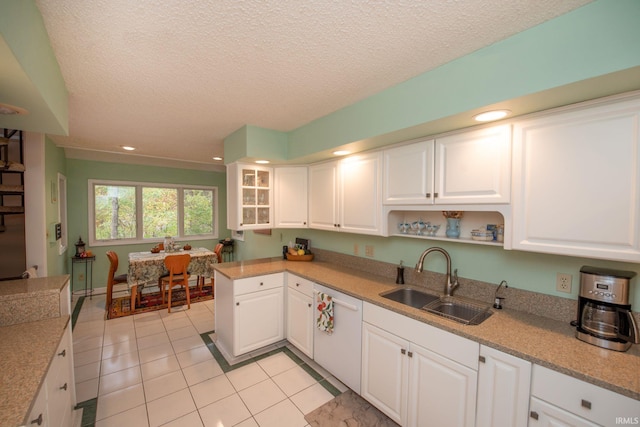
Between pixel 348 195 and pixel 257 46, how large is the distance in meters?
1.55

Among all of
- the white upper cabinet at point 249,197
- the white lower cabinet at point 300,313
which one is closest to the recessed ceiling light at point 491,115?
the white lower cabinet at point 300,313

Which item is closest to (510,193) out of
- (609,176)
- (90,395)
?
(609,176)

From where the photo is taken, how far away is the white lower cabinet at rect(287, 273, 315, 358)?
254cm

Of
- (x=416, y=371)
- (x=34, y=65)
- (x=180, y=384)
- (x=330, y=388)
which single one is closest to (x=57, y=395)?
(x=180, y=384)

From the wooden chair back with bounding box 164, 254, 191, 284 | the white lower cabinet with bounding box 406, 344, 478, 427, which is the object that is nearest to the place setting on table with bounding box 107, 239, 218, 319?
the wooden chair back with bounding box 164, 254, 191, 284

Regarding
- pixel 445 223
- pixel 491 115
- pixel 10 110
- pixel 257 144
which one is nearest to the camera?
pixel 10 110

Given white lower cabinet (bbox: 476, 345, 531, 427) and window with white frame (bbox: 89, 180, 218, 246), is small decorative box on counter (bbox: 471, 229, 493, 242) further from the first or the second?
window with white frame (bbox: 89, 180, 218, 246)

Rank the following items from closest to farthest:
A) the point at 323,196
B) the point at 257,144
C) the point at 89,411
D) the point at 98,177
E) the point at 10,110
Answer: the point at 10,110, the point at 89,411, the point at 257,144, the point at 323,196, the point at 98,177

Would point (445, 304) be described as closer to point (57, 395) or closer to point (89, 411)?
point (57, 395)

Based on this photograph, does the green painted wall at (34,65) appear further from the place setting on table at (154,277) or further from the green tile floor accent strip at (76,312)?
the green tile floor accent strip at (76,312)

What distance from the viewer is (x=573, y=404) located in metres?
1.13

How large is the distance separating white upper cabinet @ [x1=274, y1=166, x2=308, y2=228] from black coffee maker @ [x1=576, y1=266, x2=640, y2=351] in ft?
7.96

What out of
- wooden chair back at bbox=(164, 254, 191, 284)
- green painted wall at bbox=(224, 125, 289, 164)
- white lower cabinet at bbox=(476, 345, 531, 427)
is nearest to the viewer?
white lower cabinet at bbox=(476, 345, 531, 427)

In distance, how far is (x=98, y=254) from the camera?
4688mm
